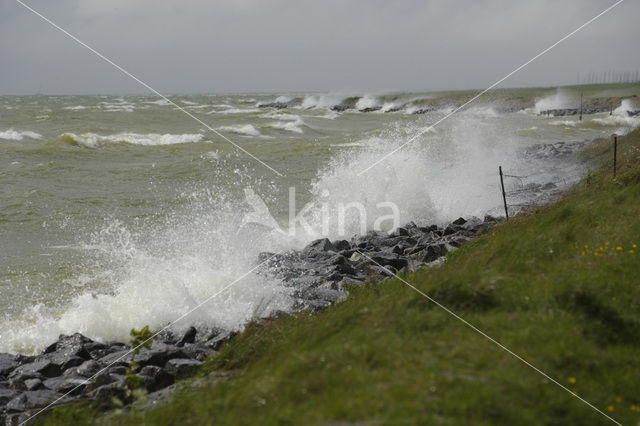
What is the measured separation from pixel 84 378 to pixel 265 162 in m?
22.2

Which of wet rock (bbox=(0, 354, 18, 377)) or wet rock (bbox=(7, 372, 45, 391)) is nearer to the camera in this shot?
wet rock (bbox=(7, 372, 45, 391))

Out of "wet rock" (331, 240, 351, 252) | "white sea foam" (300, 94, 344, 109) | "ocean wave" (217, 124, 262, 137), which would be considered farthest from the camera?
"white sea foam" (300, 94, 344, 109)

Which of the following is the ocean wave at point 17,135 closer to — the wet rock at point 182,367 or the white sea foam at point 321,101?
the wet rock at point 182,367

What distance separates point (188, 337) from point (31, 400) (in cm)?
213

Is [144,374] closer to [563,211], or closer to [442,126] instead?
[563,211]

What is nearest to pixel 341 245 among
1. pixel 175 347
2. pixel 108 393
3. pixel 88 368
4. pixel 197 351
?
pixel 197 351

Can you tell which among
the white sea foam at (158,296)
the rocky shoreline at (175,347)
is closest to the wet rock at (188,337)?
the rocky shoreline at (175,347)

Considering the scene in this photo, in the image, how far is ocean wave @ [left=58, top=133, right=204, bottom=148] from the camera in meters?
33.6

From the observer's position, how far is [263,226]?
14891 millimetres

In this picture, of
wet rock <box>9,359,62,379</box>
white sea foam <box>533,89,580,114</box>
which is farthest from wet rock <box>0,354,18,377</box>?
white sea foam <box>533,89,580,114</box>

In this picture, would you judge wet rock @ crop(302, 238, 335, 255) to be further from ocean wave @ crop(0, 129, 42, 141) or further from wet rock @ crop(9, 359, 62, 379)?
ocean wave @ crop(0, 129, 42, 141)

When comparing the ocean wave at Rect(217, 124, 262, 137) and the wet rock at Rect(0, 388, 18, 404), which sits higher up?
the ocean wave at Rect(217, 124, 262, 137)

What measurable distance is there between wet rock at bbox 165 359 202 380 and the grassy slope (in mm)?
564

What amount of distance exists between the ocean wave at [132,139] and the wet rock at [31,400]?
2859 cm
